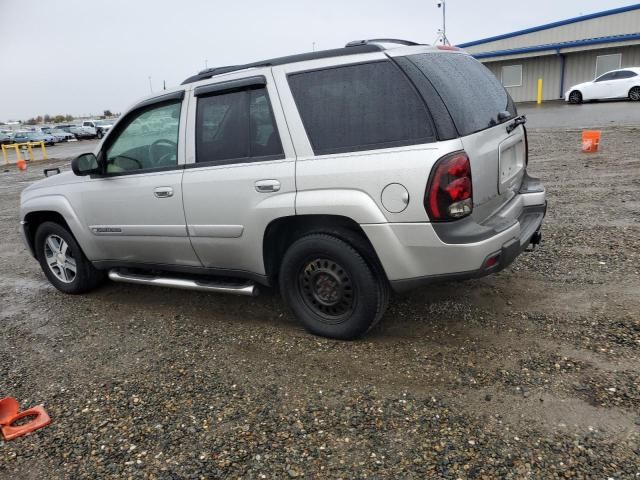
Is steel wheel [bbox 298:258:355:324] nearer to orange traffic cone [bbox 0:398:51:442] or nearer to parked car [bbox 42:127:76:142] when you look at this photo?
orange traffic cone [bbox 0:398:51:442]

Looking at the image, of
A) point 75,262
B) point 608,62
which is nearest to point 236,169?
point 75,262

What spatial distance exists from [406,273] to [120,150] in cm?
275

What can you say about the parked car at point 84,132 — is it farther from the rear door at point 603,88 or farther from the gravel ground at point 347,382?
the gravel ground at point 347,382

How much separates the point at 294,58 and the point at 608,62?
30.3 m

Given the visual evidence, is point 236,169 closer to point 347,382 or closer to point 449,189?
point 449,189

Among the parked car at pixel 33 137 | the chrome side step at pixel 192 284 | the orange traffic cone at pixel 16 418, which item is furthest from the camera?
the parked car at pixel 33 137

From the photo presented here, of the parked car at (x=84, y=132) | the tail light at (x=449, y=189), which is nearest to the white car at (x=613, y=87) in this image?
the tail light at (x=449, y=189)

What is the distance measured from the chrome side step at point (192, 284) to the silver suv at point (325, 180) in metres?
0.02

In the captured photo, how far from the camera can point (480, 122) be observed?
327 cm

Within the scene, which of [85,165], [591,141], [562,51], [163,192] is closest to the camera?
[163,192]

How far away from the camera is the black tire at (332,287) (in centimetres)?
332

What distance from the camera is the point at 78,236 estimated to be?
4.66 m

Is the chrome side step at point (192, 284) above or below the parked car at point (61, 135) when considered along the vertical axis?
below

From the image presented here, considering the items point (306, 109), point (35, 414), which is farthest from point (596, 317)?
point (35, 414)
